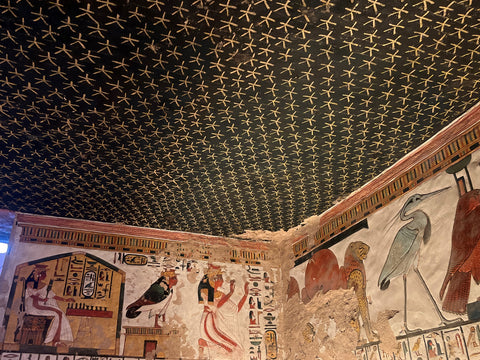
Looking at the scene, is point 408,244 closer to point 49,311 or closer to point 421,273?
point 421,273

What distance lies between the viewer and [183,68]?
3.46m

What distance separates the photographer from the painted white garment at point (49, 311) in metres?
5.15

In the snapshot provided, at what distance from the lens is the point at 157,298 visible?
5680 mm

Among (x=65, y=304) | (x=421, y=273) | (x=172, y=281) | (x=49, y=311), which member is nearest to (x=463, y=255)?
(x=421, y=273)

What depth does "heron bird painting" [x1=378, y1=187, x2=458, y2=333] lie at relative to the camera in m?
4.14

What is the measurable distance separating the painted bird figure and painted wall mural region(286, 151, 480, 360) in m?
1.91

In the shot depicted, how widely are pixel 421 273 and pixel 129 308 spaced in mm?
3311

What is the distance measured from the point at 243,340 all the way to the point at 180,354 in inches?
32.2

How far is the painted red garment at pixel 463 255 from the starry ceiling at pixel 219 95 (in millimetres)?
799

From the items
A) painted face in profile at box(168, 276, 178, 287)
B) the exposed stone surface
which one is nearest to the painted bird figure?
painted face in profile at box(168, 276, 178, 287)

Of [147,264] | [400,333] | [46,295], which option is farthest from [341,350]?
[46,295]

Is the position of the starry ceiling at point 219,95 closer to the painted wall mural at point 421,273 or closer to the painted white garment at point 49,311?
the painted wall mural at point 421,273

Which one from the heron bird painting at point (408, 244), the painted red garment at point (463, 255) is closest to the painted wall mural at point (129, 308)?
the heron bird painting at point (408, 244)

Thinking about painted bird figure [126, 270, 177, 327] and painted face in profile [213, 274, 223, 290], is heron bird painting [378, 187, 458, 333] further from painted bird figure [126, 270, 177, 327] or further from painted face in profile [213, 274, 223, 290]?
painted bird figure [126, 270, 177, 327]
